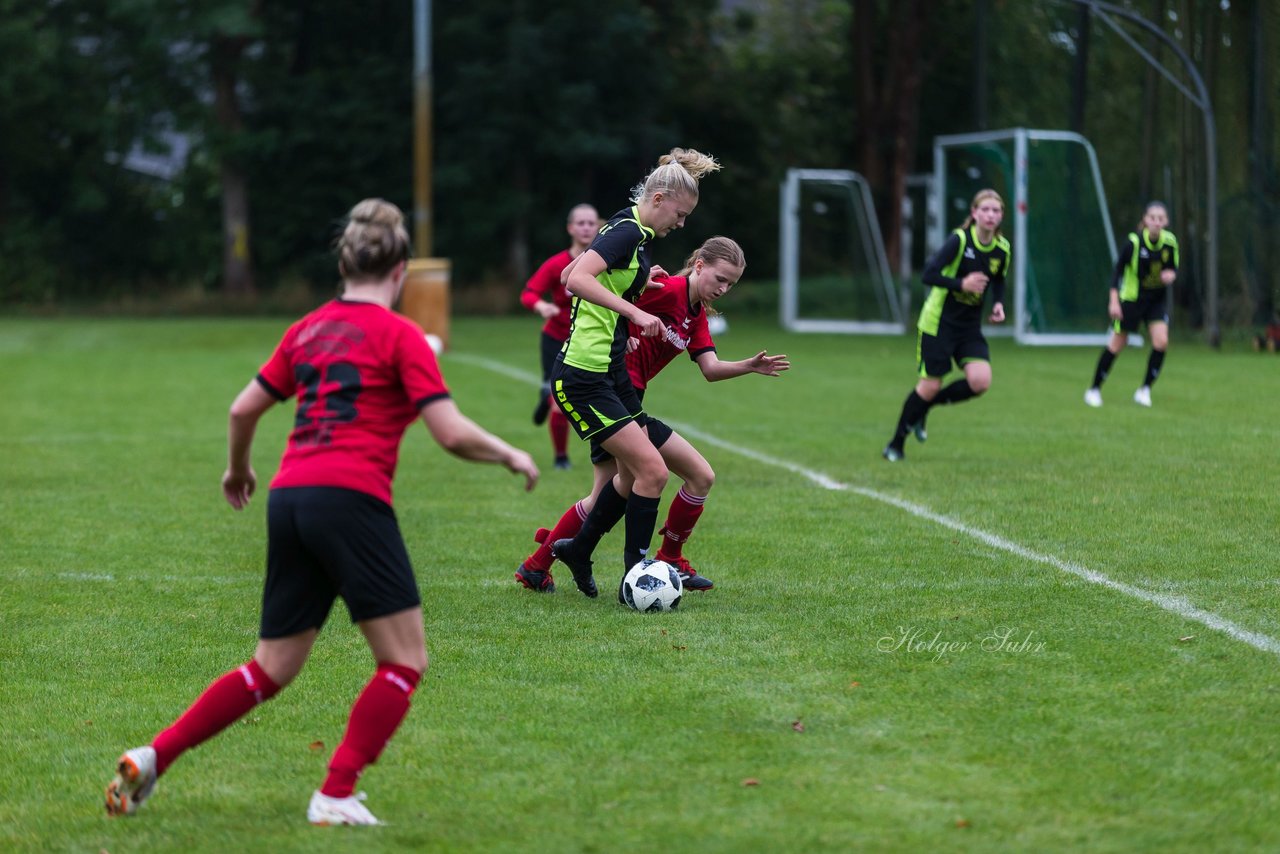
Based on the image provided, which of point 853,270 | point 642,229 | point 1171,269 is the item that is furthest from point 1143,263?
point 853,270

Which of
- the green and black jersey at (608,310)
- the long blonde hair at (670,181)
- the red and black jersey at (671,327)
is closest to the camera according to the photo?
the long blonde hair at (670,181)

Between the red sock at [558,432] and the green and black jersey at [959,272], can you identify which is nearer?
the green and black jersey at [959,272]

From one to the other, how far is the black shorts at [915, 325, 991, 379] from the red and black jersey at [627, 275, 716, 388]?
5.26 meters

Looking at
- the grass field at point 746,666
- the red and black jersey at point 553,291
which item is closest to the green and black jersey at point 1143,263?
the grass field at point 746,666

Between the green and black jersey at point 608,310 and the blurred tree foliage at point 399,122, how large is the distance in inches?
1282

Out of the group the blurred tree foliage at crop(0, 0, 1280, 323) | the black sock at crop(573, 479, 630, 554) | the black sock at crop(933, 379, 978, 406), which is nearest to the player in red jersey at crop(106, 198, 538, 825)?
the black sock at crop(573, 479, 630, 554)

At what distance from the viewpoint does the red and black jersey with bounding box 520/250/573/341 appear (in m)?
12.1

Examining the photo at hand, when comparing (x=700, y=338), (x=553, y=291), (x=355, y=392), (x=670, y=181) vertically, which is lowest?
(x=553, y=291)

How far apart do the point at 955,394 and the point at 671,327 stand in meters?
5.77

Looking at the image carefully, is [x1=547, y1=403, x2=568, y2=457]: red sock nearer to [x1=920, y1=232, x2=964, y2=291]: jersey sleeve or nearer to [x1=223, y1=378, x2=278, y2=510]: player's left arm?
[x1=920, y1=232, x2=964, y2=291]: jersey sleeve

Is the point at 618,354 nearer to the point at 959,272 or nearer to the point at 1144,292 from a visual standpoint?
the point at 959,272

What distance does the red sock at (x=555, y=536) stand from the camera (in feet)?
25.4

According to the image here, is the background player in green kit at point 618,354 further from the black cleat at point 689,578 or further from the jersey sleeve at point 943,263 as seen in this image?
the jersey sleeve at point 943,263

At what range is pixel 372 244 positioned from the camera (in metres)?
4.37
